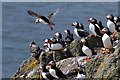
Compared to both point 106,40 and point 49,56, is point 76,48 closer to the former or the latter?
point 49,56

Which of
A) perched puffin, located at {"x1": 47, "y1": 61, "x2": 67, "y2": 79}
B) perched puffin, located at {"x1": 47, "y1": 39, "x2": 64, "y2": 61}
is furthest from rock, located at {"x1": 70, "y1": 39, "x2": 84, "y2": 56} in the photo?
perched puffin, located at {"x1": 47, "y1": 61, "x2": 67, "y2": 79}

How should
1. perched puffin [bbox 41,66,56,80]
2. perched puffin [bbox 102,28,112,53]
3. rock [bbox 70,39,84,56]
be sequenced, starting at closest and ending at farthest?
perched puffin [bbox 41,66,56,80] → perched puffin [bbox 102,28,112,53] → rock [bbox 70,39,84,56]

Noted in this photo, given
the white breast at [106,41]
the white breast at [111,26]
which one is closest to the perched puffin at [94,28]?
the white breast at [111,26]

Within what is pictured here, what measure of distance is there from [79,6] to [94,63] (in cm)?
3042

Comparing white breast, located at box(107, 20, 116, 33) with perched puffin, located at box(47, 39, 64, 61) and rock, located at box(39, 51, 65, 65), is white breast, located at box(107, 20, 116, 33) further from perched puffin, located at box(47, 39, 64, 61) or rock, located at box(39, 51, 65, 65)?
rock, located at box(39, 51, 65, 65)

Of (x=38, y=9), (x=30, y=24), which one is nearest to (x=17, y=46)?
(x=30, y=24)

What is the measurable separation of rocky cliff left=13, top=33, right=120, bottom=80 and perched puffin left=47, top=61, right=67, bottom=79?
14 cm

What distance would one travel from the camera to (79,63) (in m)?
15.3

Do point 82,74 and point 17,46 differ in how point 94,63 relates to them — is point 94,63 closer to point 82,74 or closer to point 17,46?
point 82,74

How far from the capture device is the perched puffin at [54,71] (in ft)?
49.1

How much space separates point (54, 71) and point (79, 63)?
0.61 metres

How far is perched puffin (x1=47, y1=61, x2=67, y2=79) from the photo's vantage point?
15.0 m

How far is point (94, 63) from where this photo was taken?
47.6 ft

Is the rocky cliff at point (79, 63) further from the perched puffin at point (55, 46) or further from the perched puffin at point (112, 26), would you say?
the perched puffin at point (112, 26)
